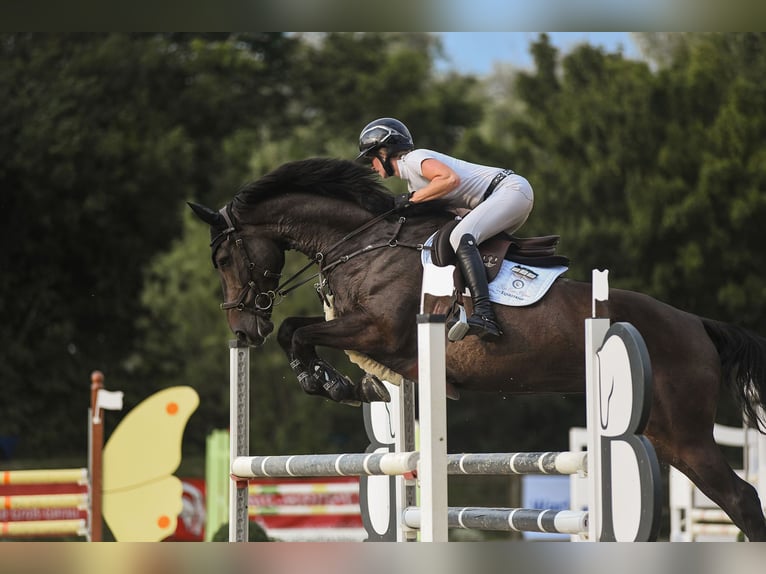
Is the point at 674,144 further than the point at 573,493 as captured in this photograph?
Yes

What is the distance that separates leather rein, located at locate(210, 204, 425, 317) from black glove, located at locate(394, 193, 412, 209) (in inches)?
1.3

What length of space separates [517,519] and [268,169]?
1530 cm

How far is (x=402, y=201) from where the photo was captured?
5238 millimetres

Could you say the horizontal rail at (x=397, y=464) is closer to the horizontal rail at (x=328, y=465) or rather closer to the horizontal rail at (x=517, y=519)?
the horizontal rail at (x=328, y=465)

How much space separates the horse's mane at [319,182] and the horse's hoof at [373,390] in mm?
796

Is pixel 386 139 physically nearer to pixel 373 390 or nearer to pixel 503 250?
pixel 503 250

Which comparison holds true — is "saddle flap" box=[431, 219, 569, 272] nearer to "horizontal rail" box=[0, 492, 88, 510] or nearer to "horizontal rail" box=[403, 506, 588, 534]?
"horizontal rail" box=[403, 506, 588, 534]

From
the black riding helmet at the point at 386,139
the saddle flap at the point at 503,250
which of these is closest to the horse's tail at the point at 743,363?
the saddle flap at the point at 503,250

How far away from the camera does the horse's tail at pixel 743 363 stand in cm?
501

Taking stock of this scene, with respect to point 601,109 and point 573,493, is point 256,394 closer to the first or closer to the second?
point 601,109

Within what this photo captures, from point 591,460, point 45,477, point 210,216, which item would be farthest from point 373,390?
point 45,477

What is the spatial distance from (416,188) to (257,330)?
0.90 m

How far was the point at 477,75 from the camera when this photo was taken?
Answer: 76.1 ft
